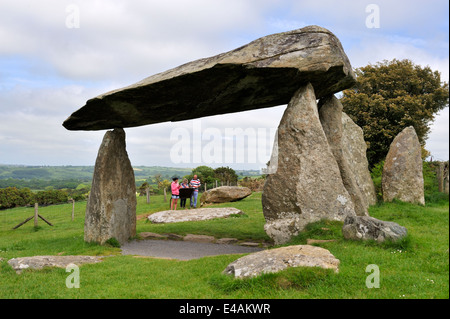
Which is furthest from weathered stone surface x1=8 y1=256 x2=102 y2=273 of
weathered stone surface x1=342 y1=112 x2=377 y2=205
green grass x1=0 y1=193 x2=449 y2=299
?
weathered stone surface x1=342 y1=112 x2=377 y2=205

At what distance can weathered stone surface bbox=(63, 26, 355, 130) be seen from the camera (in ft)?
29.7

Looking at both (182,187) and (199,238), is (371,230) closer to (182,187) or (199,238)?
(199,238)

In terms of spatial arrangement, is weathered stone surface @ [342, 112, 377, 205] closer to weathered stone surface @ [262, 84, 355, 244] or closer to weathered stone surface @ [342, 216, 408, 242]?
weathered stone surface @ [262, 84, 355, 244]

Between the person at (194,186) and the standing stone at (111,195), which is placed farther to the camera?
the person at (194,186)

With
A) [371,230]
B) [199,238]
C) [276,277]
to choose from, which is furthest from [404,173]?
[276,277]

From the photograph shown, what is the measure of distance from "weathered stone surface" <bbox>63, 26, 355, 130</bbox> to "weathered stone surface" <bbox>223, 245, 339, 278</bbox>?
4.91 meters

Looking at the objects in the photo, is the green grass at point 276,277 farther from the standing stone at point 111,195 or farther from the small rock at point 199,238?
the small rock at point 199,238

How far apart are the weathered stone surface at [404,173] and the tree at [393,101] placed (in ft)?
27.9

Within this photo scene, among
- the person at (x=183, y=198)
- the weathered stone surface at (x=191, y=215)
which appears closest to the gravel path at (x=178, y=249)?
the weathered stone surface at (x=191, y=215)

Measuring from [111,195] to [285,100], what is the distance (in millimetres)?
6775

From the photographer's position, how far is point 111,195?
1165 centimetres

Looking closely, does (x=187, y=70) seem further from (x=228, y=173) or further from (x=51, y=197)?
(x=228, y=173)

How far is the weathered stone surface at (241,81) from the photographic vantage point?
905 cm

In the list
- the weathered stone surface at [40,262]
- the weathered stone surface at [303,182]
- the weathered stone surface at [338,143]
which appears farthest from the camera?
the weathered stone surface at [338,143]
